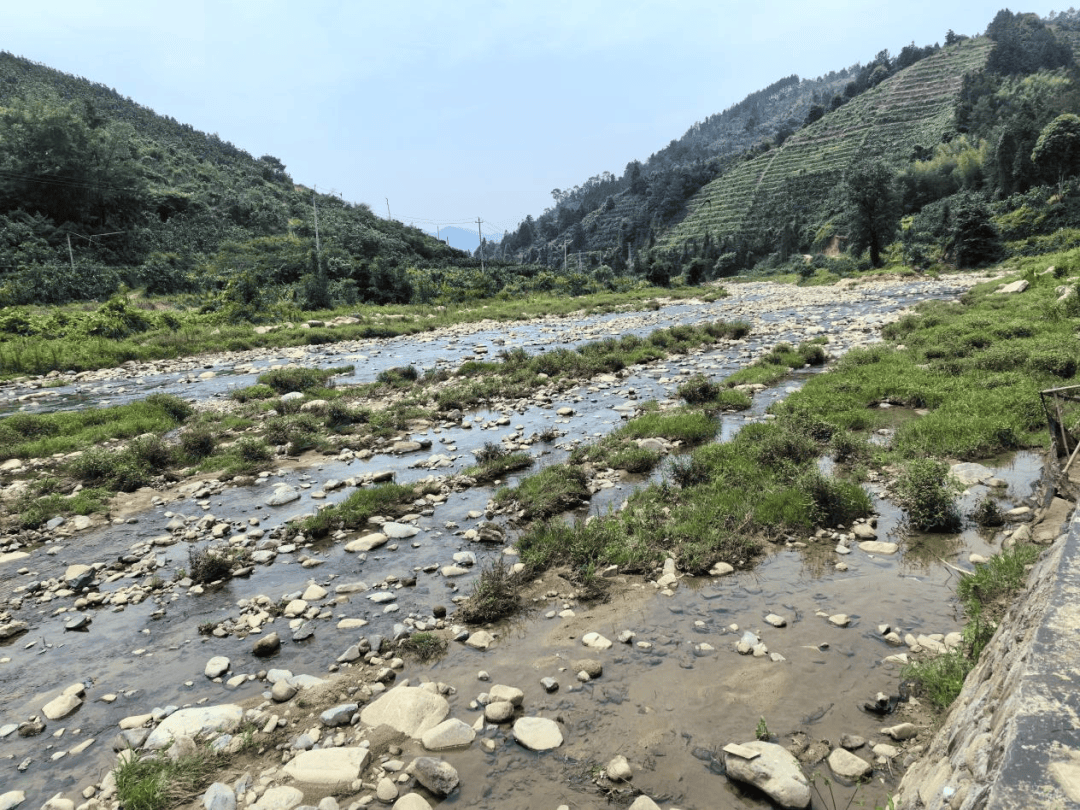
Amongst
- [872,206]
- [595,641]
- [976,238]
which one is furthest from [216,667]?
[872,206]

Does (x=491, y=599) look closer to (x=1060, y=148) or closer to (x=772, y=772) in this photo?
(x=772, y=772)

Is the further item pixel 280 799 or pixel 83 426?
pixel 83 426

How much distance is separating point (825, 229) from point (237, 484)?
103 metres

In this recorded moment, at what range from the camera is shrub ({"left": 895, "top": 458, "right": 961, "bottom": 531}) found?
7.52m

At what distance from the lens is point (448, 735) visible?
4.65 meters

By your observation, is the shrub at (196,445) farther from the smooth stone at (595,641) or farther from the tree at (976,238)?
the tree at (976,238)

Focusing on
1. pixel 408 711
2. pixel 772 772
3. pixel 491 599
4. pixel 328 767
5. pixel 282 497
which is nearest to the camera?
pixel 772 772

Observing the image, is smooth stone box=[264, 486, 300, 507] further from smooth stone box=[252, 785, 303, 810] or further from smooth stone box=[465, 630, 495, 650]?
smooth stone box=[252, 785, 303, 810]

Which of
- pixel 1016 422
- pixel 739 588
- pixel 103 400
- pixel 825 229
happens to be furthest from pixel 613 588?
pixel 825 229

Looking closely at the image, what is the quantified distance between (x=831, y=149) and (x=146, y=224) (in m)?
135

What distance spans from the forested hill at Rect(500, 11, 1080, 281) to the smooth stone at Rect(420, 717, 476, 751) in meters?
65.8

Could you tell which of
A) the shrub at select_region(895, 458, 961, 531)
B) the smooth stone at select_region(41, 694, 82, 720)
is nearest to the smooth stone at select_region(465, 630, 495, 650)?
the smooth stone at select_region(41, 694, 82, 720)

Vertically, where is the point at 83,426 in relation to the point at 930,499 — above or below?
above

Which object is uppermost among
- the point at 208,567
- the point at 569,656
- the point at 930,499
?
the point at 930,499
